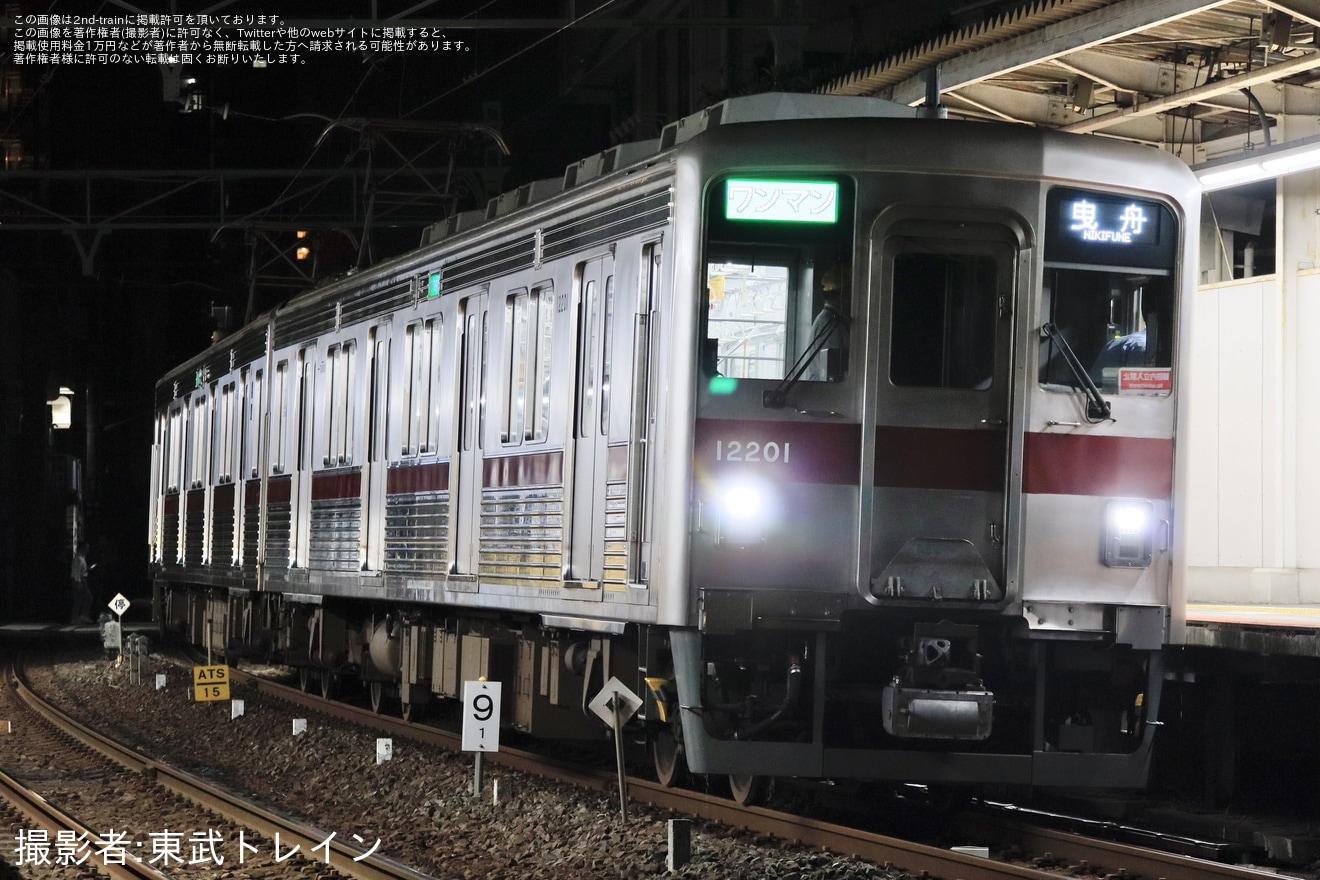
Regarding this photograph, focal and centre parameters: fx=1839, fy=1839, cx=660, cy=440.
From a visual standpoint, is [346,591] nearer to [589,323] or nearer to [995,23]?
[589,323]

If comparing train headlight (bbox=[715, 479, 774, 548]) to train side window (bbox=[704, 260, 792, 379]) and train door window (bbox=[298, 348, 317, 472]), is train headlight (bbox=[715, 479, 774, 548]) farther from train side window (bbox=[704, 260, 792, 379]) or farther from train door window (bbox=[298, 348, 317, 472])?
train door window (bbox=[298, 348, 317, 472])

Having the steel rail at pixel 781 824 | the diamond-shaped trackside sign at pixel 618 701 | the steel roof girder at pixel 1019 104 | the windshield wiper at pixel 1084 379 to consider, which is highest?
the steel roof girder at pixel 1019 104

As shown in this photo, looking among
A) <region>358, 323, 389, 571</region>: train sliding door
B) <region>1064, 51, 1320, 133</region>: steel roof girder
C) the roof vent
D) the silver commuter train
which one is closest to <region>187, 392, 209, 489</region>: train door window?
<region>358, 323, 389, 571</region>: train sliding door

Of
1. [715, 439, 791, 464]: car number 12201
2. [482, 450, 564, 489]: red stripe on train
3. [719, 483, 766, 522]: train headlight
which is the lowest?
[719, 483, 766, 522]: train headlight

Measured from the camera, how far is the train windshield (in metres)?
8.34

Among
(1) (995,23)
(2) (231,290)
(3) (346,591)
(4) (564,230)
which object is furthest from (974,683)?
(2) (231,290)

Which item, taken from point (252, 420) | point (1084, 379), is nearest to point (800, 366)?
point (1084, 379)

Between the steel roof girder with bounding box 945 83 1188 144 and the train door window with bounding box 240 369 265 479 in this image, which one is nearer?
the steel roof girder with bounding box 945 83 1188 144

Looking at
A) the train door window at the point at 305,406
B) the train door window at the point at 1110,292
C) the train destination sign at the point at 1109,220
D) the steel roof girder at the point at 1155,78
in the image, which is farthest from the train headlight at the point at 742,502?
the train door window at the point at 305,406

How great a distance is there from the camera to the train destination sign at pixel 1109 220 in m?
8.49

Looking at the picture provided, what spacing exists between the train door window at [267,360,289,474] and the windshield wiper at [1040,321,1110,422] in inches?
374

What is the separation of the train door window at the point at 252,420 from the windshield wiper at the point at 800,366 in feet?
33.4

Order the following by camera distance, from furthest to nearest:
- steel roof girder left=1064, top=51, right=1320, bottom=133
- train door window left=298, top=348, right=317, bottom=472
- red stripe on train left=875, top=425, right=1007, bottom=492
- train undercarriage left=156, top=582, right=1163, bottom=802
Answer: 1. train door window left=298, top=348, right=317, bottom=472
2. steel roof girder left=1064, top=51, right=1320, bottom=133
3. red stripe on train left=875, top=425, right=1007, bottom=492
4. train undercarriage left=156, top=582, right=1163, bottom=802

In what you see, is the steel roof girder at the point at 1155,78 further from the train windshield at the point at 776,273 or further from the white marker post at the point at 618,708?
the white marker post at the point at 618,708
